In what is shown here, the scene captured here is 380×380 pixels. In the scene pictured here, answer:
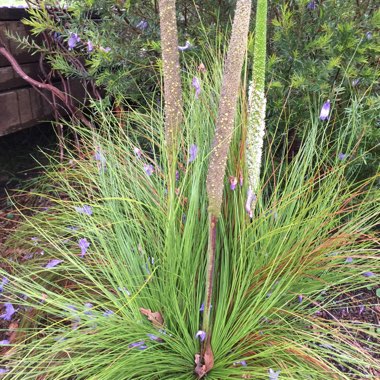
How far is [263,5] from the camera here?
1.30 meters

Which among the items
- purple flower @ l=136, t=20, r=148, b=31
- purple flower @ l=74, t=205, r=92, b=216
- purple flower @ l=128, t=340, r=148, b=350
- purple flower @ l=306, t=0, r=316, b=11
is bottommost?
purple flower @ l=128, t=340, r=148, b=350

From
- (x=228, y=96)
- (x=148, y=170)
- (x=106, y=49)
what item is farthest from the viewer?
(x=106, y=49)

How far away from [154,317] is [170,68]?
95 centimetres

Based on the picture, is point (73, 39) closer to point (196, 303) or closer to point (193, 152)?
point (193, 152)

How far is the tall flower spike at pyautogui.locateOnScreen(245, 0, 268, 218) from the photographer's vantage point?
4.50ft

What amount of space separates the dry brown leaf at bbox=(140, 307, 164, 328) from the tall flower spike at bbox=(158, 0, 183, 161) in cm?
64

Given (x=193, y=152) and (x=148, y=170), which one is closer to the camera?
(x=193, y=152)

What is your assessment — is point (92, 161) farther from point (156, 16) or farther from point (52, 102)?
point (52, 102)

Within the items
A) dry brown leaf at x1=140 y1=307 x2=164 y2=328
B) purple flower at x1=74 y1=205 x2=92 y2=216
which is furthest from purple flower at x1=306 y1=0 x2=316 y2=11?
dry brown leaf at x1=140 y1=307 x2=164 y2=328

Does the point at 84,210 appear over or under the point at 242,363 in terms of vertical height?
over

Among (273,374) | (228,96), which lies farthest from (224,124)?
(273,374)

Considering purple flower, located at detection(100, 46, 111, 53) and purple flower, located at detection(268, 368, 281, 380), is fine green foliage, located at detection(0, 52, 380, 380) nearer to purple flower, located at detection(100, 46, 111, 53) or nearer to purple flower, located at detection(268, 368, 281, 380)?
purple flower, located at detection(268, 368, 281, 380)

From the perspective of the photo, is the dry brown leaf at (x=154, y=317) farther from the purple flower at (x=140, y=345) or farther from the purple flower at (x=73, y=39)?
the purple flower at (x=73, y=39)

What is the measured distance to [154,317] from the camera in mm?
1483
